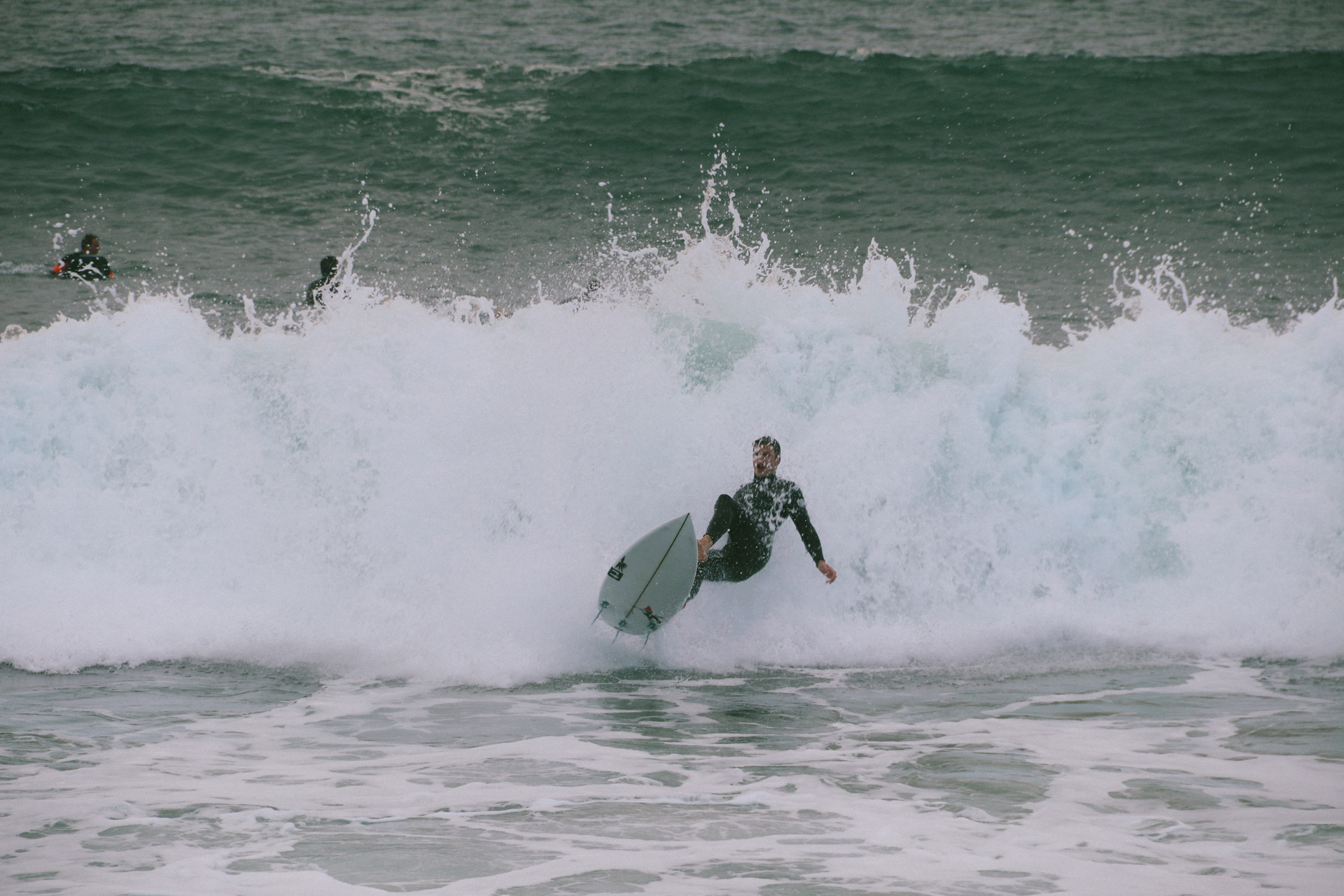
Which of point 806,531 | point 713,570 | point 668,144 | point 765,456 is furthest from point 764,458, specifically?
point 668,144

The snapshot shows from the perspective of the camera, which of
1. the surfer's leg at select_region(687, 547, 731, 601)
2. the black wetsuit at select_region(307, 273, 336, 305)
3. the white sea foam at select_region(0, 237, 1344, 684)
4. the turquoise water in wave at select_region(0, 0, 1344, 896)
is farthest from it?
the black wetsuit at select_region(307, 273, 336, 305)

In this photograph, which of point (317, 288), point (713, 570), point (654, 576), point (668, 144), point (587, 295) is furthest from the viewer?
point (668, 144)

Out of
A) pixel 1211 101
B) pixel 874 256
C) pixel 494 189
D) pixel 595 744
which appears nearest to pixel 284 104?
pixel 494 189

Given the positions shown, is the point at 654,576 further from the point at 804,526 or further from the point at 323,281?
the point at 323,281

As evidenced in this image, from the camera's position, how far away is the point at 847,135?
820 inches

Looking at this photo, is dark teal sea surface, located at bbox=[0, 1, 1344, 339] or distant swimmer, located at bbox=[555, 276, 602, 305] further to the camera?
dark teal sea surface, located at bbox=[0, 1, 1344, 339]

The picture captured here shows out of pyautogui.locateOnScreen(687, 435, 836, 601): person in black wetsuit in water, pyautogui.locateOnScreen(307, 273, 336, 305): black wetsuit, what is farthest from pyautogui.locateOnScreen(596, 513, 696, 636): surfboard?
pyautogui.locateOnScreen(307, 273, 336, 305): black wetsuit

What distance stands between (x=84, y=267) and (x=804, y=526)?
519 inches

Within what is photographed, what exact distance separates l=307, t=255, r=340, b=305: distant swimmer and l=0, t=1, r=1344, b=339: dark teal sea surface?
63cm

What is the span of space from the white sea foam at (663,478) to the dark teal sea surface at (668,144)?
463 cm

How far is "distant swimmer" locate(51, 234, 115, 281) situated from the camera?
16734mm

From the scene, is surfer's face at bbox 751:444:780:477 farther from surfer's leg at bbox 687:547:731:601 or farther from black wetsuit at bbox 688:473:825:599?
surfer's leg at bbox 687:547:731:601

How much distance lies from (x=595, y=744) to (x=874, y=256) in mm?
11923

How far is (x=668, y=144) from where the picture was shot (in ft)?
68.2
